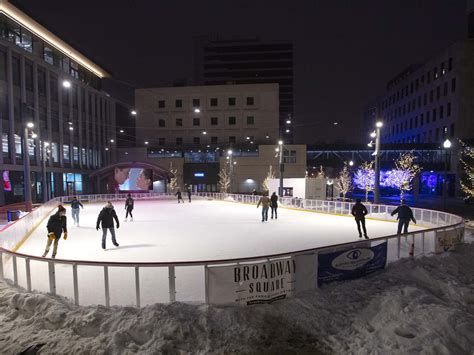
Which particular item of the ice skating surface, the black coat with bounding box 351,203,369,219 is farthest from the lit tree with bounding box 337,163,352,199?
the black coat with bounding box 351,203,369,219

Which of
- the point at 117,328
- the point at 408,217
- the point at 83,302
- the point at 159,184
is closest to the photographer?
the point at 117,328

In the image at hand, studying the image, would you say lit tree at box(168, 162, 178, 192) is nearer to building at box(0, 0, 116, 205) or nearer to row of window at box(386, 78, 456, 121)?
building at box(0, 0, 116, 205)

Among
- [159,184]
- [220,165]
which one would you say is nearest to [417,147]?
[220,165]

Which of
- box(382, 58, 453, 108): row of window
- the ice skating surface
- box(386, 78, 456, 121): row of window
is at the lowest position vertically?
the ice skating surface

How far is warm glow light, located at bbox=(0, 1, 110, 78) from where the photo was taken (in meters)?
30.2

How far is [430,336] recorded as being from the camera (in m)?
4.58

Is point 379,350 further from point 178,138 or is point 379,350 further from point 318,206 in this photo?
point 178,138

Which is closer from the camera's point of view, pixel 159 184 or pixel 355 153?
pixel 159 184

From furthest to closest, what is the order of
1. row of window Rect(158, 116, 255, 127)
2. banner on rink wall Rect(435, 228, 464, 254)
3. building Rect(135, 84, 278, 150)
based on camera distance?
row of window Rect(158, 116, 255, 127), building Rect(135, 84, 278, 150), banner on rink wall Rect(435, 228, 464, 254)

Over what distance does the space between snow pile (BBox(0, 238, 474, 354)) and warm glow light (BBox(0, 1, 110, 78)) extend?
34353 millimetres

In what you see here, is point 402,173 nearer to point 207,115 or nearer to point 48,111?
point 207,115

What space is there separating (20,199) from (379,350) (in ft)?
108

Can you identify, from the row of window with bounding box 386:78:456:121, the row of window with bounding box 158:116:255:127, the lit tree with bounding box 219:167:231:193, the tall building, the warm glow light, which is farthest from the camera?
the tall building

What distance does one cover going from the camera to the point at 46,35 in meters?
35.8
